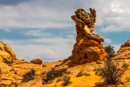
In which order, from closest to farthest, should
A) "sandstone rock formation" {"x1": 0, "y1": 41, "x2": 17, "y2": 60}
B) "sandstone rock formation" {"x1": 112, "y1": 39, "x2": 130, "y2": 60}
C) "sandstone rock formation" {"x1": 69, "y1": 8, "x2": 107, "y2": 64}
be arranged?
"sandstone rock formation" {"x1": 69, "y1": 8, "x2": 107, "y2": 64}, "sandstone rock formation" {"x1": 112, "y1": 39, "x2": 130, "y2": 60}, "sandstone rock formation" {"x1": 0, "y1": 41, "x2": 17, "y2": 60}

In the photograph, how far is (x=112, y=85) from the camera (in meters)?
9.60

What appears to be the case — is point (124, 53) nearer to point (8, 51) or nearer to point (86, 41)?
point (86, 41)

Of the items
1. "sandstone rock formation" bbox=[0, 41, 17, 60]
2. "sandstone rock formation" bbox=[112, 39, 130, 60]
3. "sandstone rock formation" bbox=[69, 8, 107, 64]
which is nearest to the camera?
"sandstone rock formation" bbox=[69, 8, 107, 64]

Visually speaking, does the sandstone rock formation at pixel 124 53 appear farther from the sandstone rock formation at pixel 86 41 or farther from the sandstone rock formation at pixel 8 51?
the sandstone rock formation at pixel 8 51

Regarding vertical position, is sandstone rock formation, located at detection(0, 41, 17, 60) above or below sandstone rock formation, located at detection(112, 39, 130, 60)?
above

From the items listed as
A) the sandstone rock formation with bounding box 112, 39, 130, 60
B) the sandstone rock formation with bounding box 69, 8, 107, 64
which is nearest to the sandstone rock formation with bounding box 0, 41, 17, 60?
the sandstone rock formation with bounding box 69, 8, 107, 64

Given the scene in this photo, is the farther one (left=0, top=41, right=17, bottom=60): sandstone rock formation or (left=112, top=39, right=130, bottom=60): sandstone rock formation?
(left=0, top=41, right=17, bottom=60): sandstone rock formation

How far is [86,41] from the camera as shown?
24.6 metres

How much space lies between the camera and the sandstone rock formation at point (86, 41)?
77.0ft

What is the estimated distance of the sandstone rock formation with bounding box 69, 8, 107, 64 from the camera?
23.5 meters

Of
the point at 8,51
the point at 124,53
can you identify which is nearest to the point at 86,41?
the point at 124,53

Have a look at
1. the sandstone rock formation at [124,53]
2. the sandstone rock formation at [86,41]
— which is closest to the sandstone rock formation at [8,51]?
the sandstone rock formation at [86,41]

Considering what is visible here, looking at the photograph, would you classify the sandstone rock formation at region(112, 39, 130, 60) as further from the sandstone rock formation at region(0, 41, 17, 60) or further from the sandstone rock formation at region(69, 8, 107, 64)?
the sandstone rock formation at region(0, 41, 17, 60)

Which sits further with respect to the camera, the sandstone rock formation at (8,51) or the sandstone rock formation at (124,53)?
the sandstone rock formation at (8,51)
